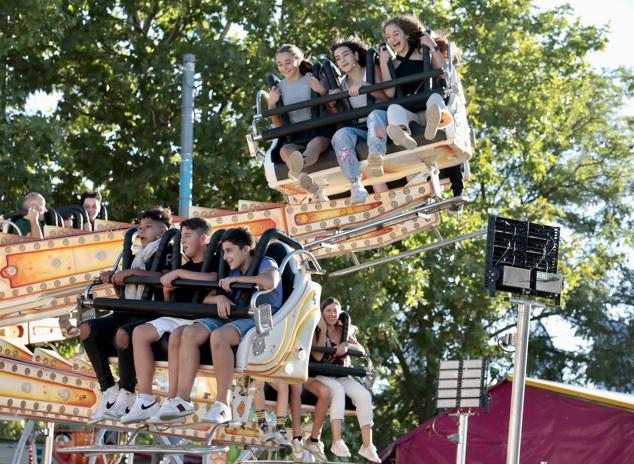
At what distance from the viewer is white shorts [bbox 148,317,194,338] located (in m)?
7.66

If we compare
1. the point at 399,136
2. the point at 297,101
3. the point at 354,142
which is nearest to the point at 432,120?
the point at 399,136

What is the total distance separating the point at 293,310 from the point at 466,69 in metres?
12.5

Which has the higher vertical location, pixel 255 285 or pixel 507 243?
pixel 507 243

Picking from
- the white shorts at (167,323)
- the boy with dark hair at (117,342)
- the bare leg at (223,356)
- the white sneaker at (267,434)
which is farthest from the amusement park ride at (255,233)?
the bare leg at (223,356)

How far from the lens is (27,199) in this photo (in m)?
11.0

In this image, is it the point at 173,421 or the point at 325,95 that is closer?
the point at 173,421

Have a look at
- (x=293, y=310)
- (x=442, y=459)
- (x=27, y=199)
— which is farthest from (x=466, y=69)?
(x=293, y=310)

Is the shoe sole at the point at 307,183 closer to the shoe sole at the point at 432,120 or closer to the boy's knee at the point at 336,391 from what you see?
the shoe sole at the point at 432,120

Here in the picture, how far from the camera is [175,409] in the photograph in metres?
7.40

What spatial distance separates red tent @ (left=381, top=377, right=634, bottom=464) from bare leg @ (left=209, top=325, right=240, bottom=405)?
6026 millimetres

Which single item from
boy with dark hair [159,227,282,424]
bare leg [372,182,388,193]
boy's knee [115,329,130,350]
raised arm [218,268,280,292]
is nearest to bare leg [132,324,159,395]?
boy's knee [115,329,130,350]

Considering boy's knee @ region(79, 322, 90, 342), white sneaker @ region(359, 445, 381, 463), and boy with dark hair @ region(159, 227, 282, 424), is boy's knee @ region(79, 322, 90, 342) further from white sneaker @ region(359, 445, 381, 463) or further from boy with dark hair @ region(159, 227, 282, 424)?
white sneaker @ region(359, 445, 381, 463)

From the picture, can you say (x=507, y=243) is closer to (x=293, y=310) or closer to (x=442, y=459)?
(x=293, y=310)

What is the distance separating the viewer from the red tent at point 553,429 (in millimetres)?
13773
